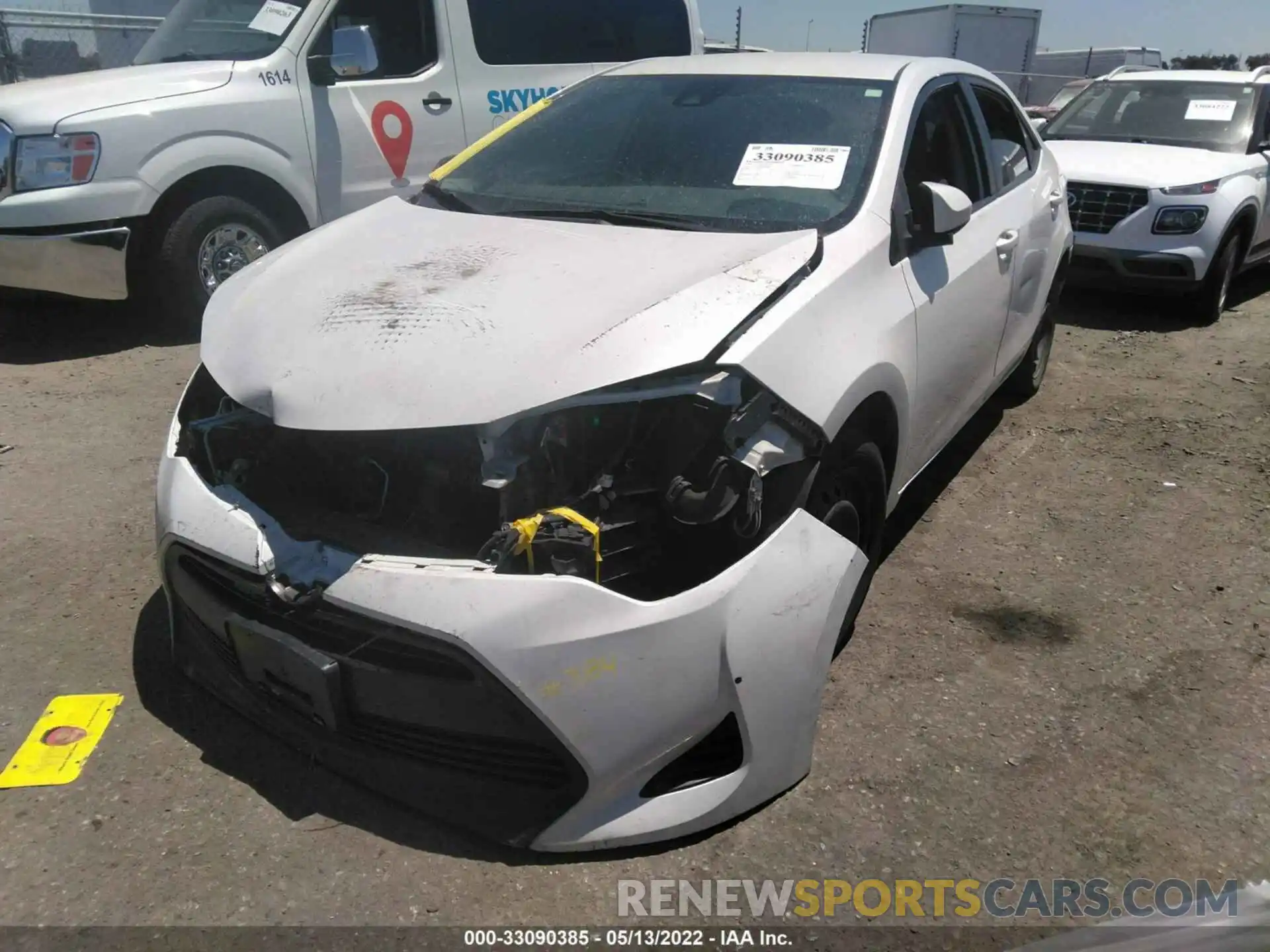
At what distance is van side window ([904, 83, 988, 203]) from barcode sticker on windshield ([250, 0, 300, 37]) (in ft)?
13.5

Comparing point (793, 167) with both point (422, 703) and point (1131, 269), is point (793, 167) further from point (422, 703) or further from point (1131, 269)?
point (1131, 269)

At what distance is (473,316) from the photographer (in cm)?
230

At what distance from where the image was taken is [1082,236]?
6848mm

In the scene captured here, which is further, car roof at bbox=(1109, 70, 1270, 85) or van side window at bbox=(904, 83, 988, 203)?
car roof at bbox=(1109, 70, 1270, 85)

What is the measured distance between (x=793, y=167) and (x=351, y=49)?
3.93m

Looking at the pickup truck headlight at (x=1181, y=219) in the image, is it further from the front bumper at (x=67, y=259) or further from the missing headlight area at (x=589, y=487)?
the front bumper at (x=67, y=259)

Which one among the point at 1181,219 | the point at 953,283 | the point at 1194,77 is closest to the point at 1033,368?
the point at 953,283

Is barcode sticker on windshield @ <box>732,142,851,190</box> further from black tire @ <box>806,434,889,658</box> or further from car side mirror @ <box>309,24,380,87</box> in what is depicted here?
car side mirror @ <box>309,24,380,87</box>

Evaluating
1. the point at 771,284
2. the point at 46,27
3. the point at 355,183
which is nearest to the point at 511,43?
the point at 355,183

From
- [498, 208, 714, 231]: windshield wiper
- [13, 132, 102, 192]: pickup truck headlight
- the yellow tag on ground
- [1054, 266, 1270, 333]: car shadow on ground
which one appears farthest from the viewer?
[1054, 266, 1270, 333]: car shadow on ground

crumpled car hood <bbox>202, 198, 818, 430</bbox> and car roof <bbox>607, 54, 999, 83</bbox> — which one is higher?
car roof <bbox>607, 54, 999, 83</bbox>

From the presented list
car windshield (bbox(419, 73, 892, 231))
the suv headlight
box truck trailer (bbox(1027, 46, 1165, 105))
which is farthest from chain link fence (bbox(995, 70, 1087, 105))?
car windshield (bbox(419, 73, 892, 231))

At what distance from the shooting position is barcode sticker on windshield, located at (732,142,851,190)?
294 centimetres

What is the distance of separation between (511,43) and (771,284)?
5.13 metres
